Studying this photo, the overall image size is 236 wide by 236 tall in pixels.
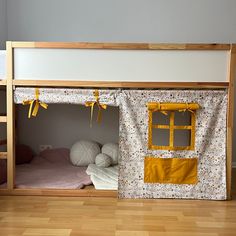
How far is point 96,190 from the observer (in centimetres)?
204

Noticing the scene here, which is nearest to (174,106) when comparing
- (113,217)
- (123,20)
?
(113,217)

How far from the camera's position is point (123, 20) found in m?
2.94

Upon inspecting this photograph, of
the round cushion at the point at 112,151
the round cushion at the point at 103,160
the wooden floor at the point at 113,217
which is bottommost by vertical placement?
the wooden floor at the point at 113,217

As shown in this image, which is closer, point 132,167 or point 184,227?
point 184,227

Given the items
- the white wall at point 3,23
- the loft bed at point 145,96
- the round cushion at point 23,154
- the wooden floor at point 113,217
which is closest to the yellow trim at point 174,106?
the loft bed at point 145,96

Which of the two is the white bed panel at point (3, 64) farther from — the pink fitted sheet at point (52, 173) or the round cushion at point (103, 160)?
the round cushion at point (103, 160)

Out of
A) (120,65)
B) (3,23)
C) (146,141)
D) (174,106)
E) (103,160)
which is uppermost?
(3,23)

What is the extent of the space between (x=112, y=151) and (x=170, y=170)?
87 cm

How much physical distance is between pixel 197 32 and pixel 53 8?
150cm

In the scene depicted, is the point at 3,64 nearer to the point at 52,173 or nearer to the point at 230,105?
the point at 52,173

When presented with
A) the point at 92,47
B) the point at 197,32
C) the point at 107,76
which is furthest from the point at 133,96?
the point at 197,32

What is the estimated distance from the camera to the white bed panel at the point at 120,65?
77.1 inches

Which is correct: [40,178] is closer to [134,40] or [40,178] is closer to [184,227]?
[184,227]

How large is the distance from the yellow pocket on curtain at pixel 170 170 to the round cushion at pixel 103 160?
70 centimetres
